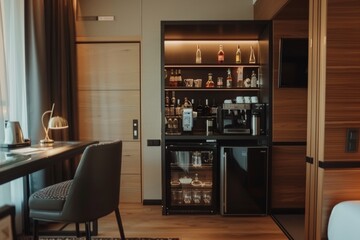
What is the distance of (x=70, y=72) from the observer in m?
3.44

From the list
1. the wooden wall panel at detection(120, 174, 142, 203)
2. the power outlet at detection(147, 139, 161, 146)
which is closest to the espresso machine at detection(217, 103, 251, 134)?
the power outlet at detection(147, 139, 161, 146)

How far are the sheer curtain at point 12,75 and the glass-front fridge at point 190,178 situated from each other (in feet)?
4.85

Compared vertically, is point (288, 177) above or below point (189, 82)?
below

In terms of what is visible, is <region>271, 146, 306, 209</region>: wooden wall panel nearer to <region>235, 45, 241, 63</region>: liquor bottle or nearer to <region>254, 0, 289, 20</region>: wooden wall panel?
<region>235, 45, 241, 63</region>: liquor bottle

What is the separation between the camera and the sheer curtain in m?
2.39

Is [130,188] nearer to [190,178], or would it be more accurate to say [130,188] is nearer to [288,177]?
[190,178]

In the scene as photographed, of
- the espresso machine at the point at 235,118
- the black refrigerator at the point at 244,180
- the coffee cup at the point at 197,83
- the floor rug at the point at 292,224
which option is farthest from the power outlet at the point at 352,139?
the coffee cup at the point at 197,83

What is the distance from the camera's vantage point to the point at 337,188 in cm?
199

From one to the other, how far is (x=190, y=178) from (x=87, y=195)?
170 cm

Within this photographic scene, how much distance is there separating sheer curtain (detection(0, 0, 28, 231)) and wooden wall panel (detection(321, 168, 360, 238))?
255cm

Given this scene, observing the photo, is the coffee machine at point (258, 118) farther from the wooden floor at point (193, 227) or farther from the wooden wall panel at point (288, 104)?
the wooden floor at point (193, 227)

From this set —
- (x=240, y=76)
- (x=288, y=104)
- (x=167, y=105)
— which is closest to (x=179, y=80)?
(x=167, y=105)

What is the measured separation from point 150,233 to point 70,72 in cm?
209

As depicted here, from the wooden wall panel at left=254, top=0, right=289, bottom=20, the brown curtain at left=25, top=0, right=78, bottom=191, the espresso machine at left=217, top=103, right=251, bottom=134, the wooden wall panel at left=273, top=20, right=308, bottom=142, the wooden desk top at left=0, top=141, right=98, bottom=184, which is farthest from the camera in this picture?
the espresso machine at left=217, top=103, right=251, bottom=134
